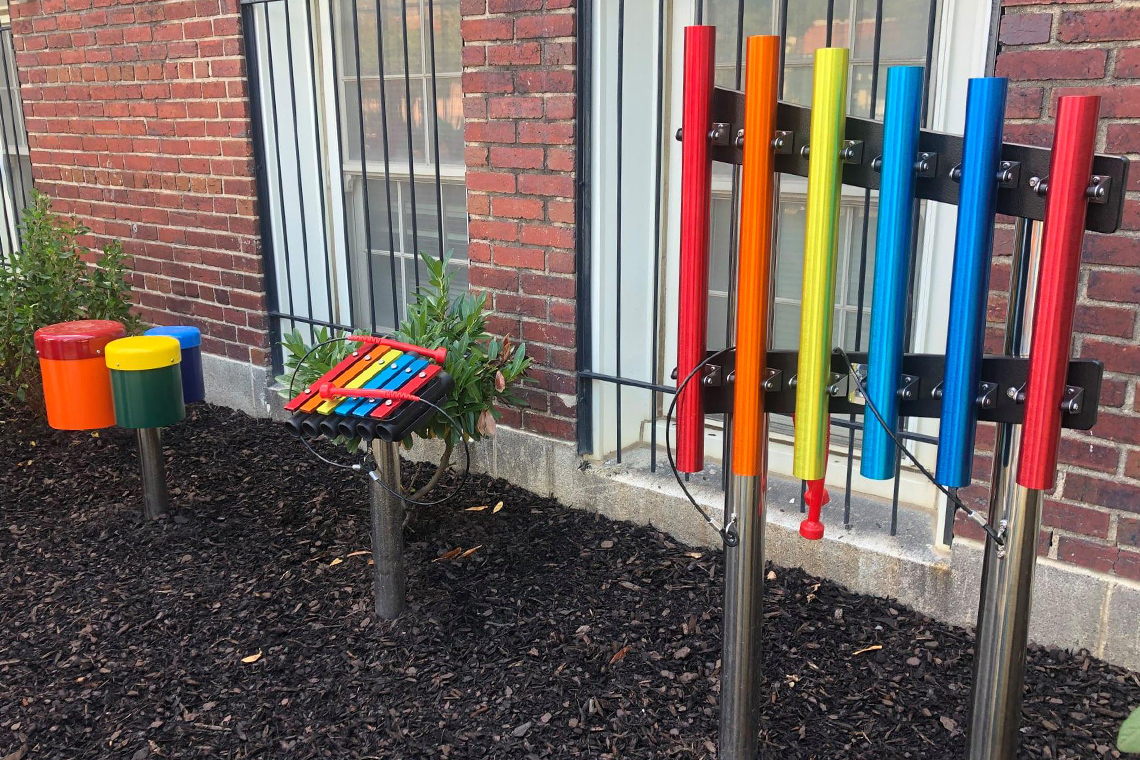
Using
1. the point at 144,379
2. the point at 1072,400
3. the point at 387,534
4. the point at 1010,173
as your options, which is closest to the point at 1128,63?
the point at 1010,173

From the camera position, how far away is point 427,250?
453cm

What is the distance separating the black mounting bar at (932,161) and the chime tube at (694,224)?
3cm

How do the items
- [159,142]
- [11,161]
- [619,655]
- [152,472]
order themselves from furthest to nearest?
[11,161], [159,142], [152,472], [619,655]

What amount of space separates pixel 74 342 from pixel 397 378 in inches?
69.8

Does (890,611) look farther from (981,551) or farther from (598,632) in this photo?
(598,632)

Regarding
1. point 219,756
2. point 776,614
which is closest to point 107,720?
point 219,756

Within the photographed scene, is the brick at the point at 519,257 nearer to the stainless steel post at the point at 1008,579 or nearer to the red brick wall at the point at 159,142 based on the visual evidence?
the red brick wall at the point at 159,142

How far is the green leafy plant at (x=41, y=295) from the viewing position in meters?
4.43

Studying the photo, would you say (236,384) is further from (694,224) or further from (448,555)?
(694,224)

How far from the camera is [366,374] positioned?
2521mm

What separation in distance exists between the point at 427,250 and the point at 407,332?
1515 mm

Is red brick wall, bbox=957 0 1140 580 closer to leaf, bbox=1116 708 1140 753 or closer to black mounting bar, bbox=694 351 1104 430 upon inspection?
black mounting bar, bbox=694 351 1104 430

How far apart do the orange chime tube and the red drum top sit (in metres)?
2.77

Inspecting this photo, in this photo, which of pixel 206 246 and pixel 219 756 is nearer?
pixel 219 756
